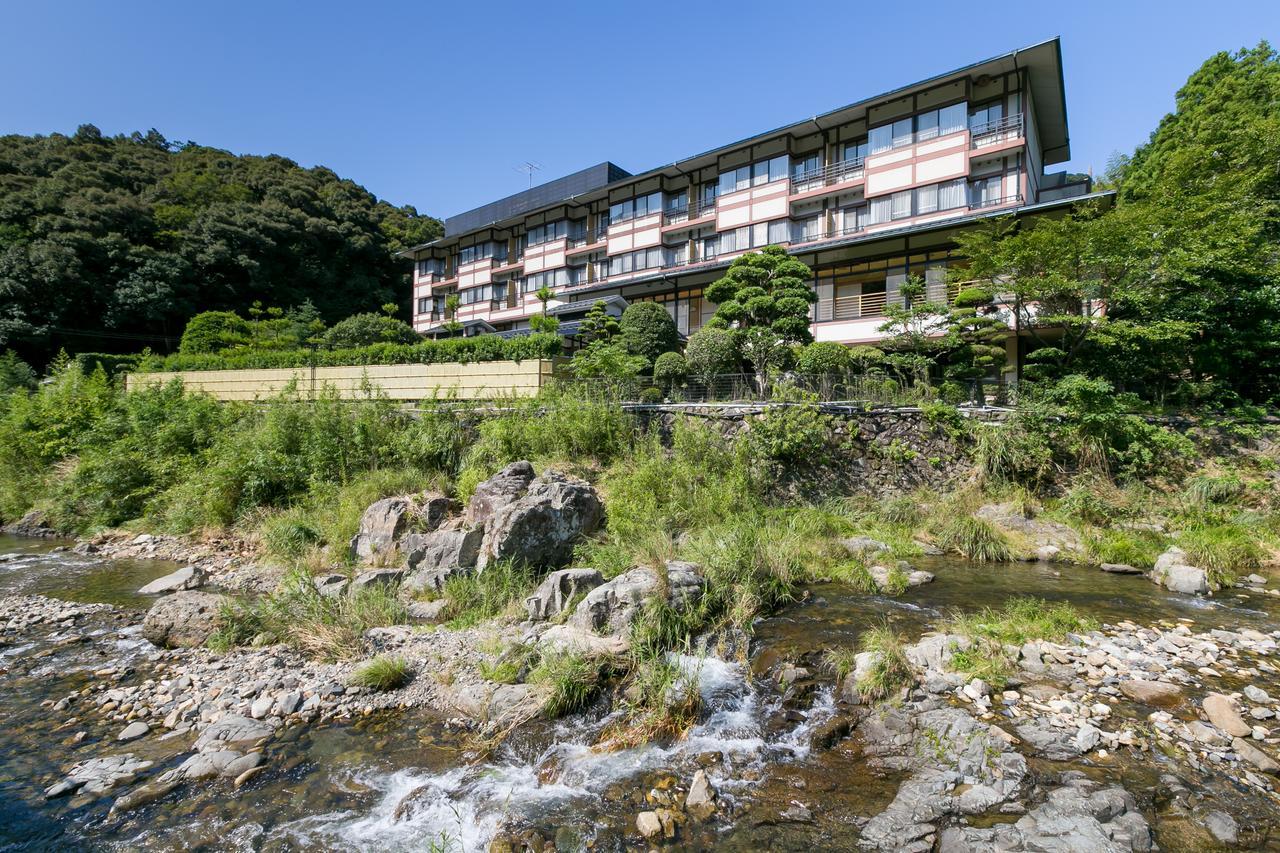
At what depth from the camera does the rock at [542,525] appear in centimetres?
1002

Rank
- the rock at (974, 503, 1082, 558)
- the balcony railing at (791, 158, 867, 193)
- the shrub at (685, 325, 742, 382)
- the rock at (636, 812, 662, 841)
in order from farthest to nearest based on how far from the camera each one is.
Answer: the balcony railing at (791, 158, 867, 193), the shrub at (685, 325, 742, 382), the rock at (974, 503, 1082, 558), the rock at (636, 812, 662, 841)

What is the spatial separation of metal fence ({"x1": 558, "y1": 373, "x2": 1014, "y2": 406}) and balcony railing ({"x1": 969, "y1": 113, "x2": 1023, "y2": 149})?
41.0 ft

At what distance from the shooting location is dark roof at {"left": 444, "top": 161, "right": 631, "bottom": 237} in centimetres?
4028

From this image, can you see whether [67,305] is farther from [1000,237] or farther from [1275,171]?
[1275,171]

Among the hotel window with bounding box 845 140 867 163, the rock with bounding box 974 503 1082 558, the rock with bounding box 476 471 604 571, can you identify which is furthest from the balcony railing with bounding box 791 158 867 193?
the rock with bounding box 476 471 604 571

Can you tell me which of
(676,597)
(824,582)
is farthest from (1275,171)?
(676,597)

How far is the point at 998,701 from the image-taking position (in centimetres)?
613

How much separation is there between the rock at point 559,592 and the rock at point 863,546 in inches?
225

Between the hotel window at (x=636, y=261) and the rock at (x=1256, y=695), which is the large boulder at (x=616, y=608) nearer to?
the rock at (x=1256, y=695)

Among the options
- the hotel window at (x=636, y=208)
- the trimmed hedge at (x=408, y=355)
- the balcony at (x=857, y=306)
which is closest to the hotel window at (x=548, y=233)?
the hotel window at (x=636, y=208)

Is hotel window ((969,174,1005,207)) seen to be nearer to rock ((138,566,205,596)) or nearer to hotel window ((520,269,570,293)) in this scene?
hotel window ((520,269,570,293))

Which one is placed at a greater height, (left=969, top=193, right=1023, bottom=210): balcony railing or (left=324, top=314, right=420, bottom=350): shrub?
(left=969, top=193, right=1023, bottom=210): balcony railing

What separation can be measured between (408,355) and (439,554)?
448 inches

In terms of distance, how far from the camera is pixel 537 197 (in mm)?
44344
